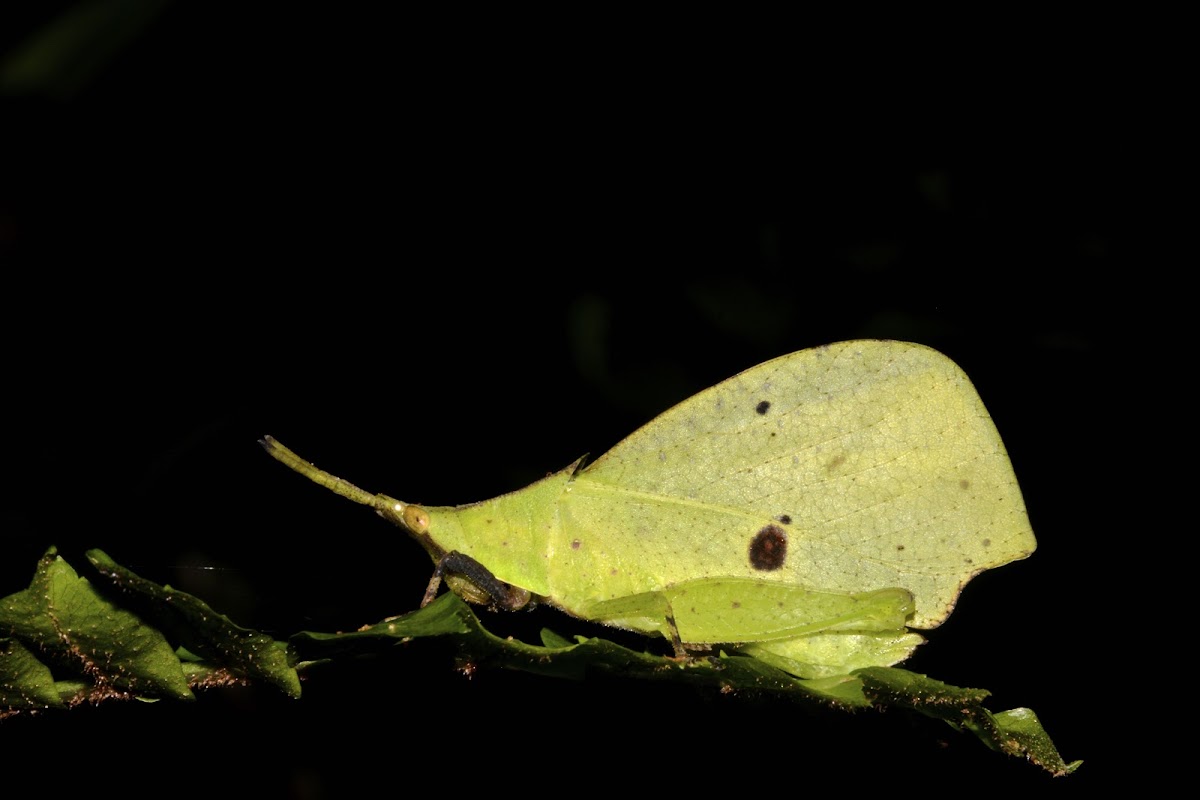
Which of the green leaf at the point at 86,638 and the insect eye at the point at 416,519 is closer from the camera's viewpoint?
the green leaf at the point at 86,638

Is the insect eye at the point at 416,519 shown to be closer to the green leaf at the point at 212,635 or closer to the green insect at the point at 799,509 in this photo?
the green insect at the point at 799,509

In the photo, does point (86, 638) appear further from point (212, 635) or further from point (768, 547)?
point (768, 547)

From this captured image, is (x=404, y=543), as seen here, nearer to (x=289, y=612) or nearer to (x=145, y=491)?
(x=289, y=612)

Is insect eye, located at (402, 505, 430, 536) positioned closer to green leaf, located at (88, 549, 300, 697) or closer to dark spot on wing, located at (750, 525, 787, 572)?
green leaf, located at (88, 549, 300, 697)

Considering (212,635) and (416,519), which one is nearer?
(212,635)

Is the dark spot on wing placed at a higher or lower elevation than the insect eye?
lower

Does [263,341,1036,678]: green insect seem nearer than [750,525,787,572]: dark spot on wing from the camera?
Yes

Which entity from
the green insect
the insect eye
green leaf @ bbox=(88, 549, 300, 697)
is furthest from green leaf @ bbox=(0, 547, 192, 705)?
the insect eye

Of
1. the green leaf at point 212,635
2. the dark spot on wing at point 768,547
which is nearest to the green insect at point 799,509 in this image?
the dark spot on wing at point 768,547

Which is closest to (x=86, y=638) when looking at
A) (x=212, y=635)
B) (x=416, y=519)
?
(x=212, y=635)
